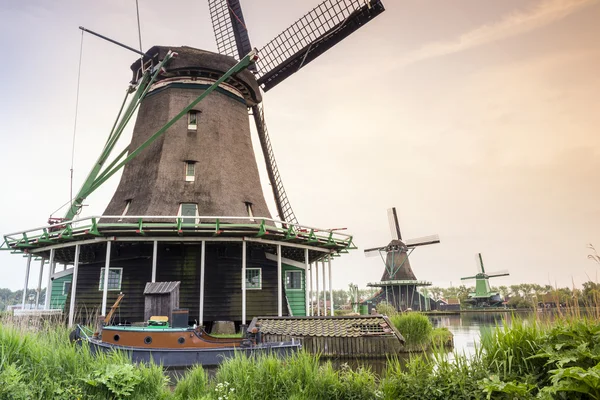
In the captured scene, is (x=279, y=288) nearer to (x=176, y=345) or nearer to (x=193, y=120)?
(x=176, y=345)

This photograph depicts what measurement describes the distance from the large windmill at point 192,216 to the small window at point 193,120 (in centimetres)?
6

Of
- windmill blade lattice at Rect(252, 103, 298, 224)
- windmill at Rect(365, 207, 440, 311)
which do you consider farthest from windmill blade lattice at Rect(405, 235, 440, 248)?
windmill blade lattice at Rect(252, 103, 298, 224)

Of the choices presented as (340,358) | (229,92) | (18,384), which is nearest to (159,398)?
(18,384)

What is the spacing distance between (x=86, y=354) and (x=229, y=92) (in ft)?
50.7

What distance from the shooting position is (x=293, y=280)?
19.0m

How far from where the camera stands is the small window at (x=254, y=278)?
17.4 metres

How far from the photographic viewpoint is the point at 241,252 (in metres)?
17.4

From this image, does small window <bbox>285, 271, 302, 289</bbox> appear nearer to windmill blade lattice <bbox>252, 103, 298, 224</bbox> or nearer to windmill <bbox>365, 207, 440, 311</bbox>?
windmill blade lattice <bbox>252, 103, 298, 224</bbox>

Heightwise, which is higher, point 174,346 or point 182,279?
point 182,279

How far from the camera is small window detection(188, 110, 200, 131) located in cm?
1918

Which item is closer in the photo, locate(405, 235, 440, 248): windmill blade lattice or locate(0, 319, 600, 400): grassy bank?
locate(0, 319, 600, 400): grassy bank

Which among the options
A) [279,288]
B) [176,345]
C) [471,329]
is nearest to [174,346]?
[176,345]

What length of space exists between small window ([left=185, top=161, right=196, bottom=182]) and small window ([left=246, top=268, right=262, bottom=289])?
4.49 m

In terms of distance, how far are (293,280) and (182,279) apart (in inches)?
194
